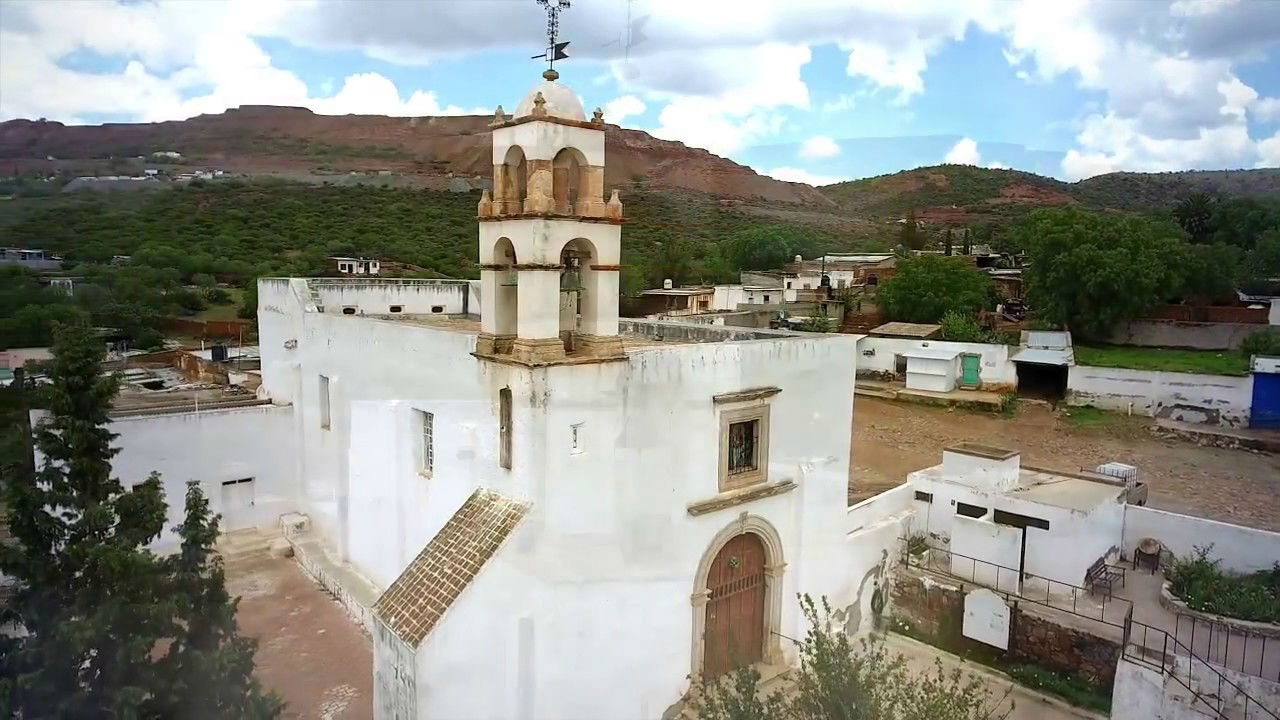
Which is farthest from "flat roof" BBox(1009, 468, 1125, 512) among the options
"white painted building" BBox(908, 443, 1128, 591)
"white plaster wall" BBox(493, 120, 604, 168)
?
"white plaster wall" BBox(493, 120, 604, 168)

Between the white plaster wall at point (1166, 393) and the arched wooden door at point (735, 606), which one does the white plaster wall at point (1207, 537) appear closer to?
the arched wooden door at point (735, 606)

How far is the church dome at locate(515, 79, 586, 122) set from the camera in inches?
331

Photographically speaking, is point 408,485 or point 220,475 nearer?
point 408,485

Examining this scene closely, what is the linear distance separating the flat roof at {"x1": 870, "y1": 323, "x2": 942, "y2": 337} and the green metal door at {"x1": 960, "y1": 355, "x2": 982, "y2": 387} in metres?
2.27

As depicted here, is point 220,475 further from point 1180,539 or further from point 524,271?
point 1180,539

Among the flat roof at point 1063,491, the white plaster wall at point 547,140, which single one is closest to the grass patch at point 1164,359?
the flat roof at point 1063,491

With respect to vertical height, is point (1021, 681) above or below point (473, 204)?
below

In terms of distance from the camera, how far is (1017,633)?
12.0 meters

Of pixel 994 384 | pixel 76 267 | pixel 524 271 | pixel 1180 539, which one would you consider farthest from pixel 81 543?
pixel 994 384

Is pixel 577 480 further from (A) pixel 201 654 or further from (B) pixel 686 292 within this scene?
(B) pixel 686 292

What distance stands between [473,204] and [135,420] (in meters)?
37.8

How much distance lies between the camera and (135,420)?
13133 millimetres

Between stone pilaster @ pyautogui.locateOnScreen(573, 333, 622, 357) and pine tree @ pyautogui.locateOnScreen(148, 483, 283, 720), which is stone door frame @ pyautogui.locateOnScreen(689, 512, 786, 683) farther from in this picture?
pine tree @ pyautogui.locateOnScreen(148, 483, 283, 720)

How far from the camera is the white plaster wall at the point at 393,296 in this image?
1566 cm
